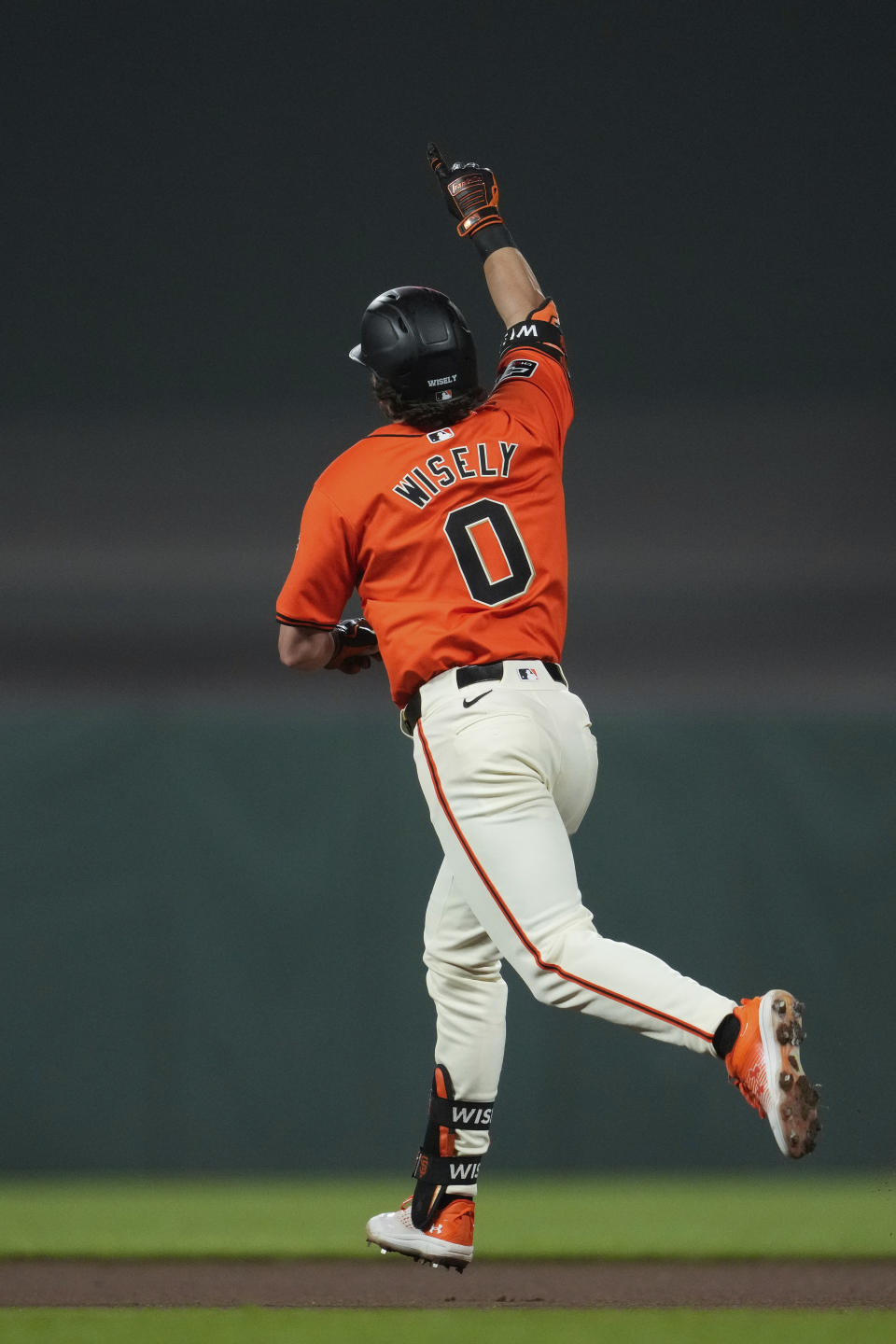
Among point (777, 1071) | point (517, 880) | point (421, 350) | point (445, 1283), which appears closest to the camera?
point (777, 1071)

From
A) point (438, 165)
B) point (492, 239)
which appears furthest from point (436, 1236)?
point (438, 165)

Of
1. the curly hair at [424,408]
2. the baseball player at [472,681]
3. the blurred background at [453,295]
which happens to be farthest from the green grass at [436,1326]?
the blurred background at [453,295]

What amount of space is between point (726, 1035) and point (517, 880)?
45cm

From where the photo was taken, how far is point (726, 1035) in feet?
8.09

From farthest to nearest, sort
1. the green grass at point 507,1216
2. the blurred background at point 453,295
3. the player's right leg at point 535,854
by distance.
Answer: the blurred background at point 453,295
the green grass at point 507,1216
the player's right leg at point 535,854

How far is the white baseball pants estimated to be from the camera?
8.36ft

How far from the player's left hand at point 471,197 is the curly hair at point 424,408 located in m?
0.55

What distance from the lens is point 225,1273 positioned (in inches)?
149

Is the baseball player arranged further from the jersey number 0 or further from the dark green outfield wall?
the dark green outfield wall

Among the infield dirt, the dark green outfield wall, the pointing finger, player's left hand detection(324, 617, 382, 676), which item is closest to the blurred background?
the dark green outfield wall

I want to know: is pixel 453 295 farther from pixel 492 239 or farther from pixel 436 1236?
pixel 436 1236

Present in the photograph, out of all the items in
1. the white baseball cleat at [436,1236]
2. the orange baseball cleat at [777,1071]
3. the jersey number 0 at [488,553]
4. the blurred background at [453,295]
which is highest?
the blurred background at [453,295]

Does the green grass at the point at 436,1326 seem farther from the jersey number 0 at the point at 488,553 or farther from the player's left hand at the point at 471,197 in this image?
the player's left hand at the point at 471,197

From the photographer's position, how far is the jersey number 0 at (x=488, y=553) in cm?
282
